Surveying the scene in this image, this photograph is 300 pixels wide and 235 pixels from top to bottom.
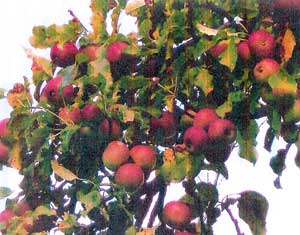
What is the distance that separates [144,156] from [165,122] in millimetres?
191

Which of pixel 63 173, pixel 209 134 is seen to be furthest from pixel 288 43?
pixel 63 173

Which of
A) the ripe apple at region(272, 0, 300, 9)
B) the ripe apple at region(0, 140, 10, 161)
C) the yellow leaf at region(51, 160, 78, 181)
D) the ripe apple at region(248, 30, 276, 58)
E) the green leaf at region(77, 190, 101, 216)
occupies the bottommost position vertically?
the green leaf at region(77, 190, 101, 216)

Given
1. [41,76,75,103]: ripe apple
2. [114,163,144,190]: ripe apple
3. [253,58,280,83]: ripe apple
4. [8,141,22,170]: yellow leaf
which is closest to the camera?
[253,58,280,83]: ripe apple

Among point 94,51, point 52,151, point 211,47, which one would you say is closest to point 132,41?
point 94,51

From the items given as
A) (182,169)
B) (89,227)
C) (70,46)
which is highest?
(70,46)

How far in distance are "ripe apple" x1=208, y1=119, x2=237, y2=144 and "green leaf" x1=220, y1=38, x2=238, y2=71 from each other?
0.25m

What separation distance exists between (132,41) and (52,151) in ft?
2.17

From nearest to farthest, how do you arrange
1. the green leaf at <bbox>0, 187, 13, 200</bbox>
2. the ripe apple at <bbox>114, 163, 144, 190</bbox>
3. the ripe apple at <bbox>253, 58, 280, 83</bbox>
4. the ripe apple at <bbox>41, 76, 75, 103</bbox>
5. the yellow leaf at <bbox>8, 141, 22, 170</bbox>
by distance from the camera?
1. the ripe apple at <bbox>253, 58, 280, 83</bbox>
2. the ripe apple at <bbox>114, 163, 144, 190</bbox>
3. the ripe apple at <bbox>41, 76, 75, 103</bbox>
4. the yellow leaf at <bbox>8, 141, 22, 170</bbox>
5. the green leaf at <bbox>0, 187, 13, 200</bbox>

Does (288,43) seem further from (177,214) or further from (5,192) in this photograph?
(5,192)

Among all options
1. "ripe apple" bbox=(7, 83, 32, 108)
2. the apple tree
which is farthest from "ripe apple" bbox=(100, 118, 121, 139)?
"ripe apple" bbox=(7, 83, 32, 108)

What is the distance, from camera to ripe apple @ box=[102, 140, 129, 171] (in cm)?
347

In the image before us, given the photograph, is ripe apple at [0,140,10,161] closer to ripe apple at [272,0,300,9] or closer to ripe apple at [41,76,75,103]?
ripe apple at [41,76,75,103]

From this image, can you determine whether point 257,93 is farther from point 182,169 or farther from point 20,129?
point 20,129

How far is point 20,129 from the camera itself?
12.1 feet
